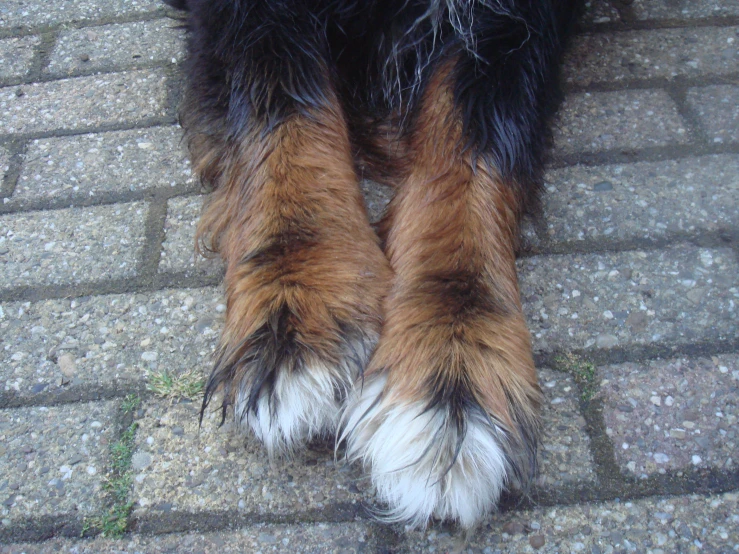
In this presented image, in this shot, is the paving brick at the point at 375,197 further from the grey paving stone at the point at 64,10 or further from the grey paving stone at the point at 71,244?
the grey paving stone at the point at 64,10

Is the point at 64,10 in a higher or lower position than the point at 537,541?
higher

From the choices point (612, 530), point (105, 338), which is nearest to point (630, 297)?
point (612, 530)

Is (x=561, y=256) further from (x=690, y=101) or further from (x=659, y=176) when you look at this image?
(x=690, y=101)

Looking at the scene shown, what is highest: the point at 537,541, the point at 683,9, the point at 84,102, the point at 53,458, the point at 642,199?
the point at 683,9

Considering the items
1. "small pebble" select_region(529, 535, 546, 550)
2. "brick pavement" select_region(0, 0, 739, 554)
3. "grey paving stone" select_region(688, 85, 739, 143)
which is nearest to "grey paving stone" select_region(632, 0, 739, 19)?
"brick pavement" select_region(0, 0, 739, 554)

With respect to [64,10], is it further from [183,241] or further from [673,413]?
[673,413]

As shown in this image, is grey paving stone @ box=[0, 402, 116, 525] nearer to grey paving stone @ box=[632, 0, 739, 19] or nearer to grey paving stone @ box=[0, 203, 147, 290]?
grey paving stone @ box=[0, 203, 147, 290]
